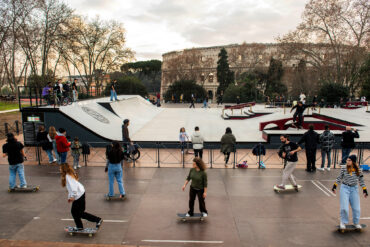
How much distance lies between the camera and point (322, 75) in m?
42.7

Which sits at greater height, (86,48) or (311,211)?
(86,48)

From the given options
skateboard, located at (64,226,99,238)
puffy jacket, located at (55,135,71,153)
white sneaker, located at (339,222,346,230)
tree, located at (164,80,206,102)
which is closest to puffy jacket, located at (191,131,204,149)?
puffy jacket, located at (55,135,71,153)

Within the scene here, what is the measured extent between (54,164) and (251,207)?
8548 mm

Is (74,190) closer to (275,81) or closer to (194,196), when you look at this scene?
(194,196)

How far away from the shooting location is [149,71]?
105 metres

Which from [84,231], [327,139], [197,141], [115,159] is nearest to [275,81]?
[327,139]

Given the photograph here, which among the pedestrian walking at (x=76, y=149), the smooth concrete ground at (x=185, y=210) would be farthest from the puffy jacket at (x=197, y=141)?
the pedestrian walking at (x=76, y=149)

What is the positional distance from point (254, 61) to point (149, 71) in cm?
A: 5057

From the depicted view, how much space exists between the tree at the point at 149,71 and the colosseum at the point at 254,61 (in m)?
5.60

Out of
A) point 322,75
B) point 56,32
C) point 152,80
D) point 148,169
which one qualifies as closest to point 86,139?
point 148,169

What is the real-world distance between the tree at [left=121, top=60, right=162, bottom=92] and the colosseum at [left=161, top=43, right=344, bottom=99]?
18.4 feet

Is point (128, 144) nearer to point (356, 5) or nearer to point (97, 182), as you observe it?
point (97, 182)

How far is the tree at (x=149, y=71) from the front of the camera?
337 feet

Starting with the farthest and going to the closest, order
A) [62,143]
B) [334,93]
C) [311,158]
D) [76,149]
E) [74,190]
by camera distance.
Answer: [334,93]
[76,149]
[311,158]
[62,143]
[74,190]
